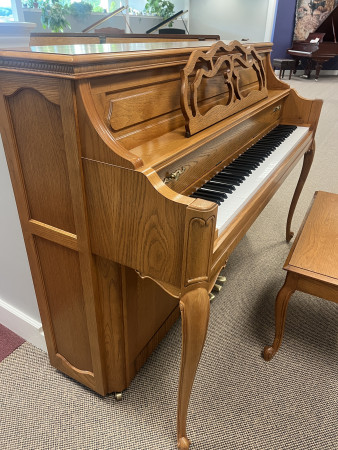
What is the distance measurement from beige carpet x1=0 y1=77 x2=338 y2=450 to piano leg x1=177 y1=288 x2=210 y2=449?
11.6 inches

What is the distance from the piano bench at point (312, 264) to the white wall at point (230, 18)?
→ 989 centimetres

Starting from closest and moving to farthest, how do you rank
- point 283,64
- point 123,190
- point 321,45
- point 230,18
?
point 123,190, point 321,45, point 283,64, point 230,18

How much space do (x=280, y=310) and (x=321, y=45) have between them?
898 cm

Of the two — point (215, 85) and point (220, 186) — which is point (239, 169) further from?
point (215, 85)

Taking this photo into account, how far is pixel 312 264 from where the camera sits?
4.35ft

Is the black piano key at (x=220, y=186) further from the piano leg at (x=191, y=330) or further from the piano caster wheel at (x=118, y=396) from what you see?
the piano caster wheel at (x=118, y=396)

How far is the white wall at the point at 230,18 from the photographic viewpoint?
31.9 feet

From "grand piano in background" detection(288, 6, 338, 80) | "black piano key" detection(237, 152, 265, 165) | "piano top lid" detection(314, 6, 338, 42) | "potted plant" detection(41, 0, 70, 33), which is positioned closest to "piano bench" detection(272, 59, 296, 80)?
"grand piano in background" detection(288, 6, 338, 80)

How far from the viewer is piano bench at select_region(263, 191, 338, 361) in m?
1.28

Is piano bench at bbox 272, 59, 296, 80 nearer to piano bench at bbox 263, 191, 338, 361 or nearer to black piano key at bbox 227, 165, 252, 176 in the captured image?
piano bench at bbox 263, 191, 338, 361

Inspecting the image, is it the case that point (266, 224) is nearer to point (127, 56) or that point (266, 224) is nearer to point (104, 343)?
point (104, 343)

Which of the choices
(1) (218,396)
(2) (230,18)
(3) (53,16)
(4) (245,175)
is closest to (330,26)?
(2) (230,18)

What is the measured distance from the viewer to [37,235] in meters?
1.12

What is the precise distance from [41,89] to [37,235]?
1.59ft
